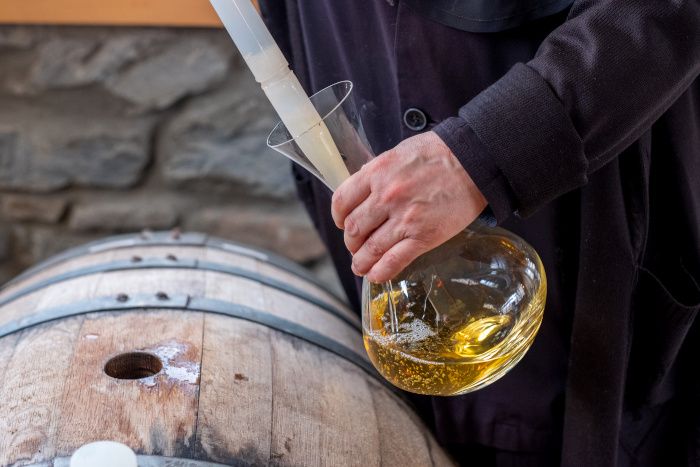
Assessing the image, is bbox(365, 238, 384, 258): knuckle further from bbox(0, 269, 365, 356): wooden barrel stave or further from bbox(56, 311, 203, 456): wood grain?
bbox(0, 269, 365, 356): wooden barrel stave

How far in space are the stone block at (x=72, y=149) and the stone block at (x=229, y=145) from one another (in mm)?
67

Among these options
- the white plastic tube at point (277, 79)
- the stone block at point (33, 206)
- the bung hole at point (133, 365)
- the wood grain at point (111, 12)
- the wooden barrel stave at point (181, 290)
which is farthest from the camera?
the stone block at point (33, 206)

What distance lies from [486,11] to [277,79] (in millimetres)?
234

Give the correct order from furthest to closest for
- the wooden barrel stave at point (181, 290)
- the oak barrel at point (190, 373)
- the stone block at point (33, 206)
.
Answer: the stone block at point (33, 206) → the wooden barrel stave at point (181, 290) → the oak barrel at point (190, 373)

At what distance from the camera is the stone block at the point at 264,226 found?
1.90 meters

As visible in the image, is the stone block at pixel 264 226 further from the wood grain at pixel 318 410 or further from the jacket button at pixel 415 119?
the jacket button at pixel 415 119

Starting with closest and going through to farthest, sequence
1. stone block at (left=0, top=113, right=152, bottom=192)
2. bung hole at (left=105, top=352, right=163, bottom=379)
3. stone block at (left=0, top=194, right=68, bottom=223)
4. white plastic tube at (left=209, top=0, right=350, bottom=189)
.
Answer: white plastic tube at (left=209, top=0, right=350, bottom=189)
bung hole at (left=105, top=352, right=163, bottom=379)
stone block at (left=0, top=113, right=152, bottom=192)
stone block at (left=0, top=194, right=68, bottom=223)

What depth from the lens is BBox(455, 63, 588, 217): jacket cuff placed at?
0.71 metres

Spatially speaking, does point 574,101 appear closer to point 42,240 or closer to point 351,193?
point 351,193

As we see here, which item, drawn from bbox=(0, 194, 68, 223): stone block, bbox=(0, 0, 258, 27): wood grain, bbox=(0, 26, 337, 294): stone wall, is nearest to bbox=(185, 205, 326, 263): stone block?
bbox=(0, 26, 337, 294): stone wall

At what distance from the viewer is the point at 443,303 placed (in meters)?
0.74

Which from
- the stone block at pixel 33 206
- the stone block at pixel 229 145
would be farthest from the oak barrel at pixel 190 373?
the stone block at pixel 33 206

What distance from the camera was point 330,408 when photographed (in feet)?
2.95

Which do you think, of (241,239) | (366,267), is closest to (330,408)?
(366,267)
